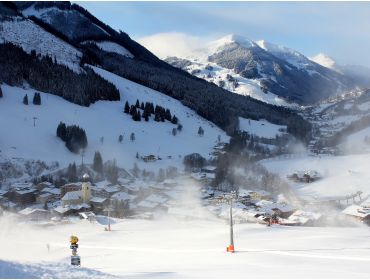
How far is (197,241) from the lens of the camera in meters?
36.7

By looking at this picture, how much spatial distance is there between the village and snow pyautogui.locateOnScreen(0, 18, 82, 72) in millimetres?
83991

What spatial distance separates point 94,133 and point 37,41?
69.1 metres

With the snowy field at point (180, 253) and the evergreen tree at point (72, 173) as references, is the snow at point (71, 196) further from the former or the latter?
the snowy field at point (180, 253)

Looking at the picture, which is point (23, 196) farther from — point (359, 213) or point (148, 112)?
point (148, 112)

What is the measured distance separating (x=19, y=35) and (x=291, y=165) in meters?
102

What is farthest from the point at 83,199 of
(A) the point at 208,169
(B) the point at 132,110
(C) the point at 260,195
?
(B) the point at 132,110

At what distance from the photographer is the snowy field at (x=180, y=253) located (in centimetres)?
1884

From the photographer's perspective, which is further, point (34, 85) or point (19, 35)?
point (19, 35)

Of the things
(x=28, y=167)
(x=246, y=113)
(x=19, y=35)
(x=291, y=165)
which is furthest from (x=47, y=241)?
(x=246, y=113)

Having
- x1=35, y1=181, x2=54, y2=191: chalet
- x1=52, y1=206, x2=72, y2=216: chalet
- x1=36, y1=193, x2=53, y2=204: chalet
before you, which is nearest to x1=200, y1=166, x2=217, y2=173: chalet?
x1=35, y1=181, x2=54, y2=191: chalet

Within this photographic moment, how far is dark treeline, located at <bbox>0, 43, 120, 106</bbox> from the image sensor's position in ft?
404

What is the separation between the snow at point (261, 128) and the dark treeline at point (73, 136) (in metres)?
76.8

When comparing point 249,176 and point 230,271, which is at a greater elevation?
point 249,176

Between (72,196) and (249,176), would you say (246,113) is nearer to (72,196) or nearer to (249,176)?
(249,176)
